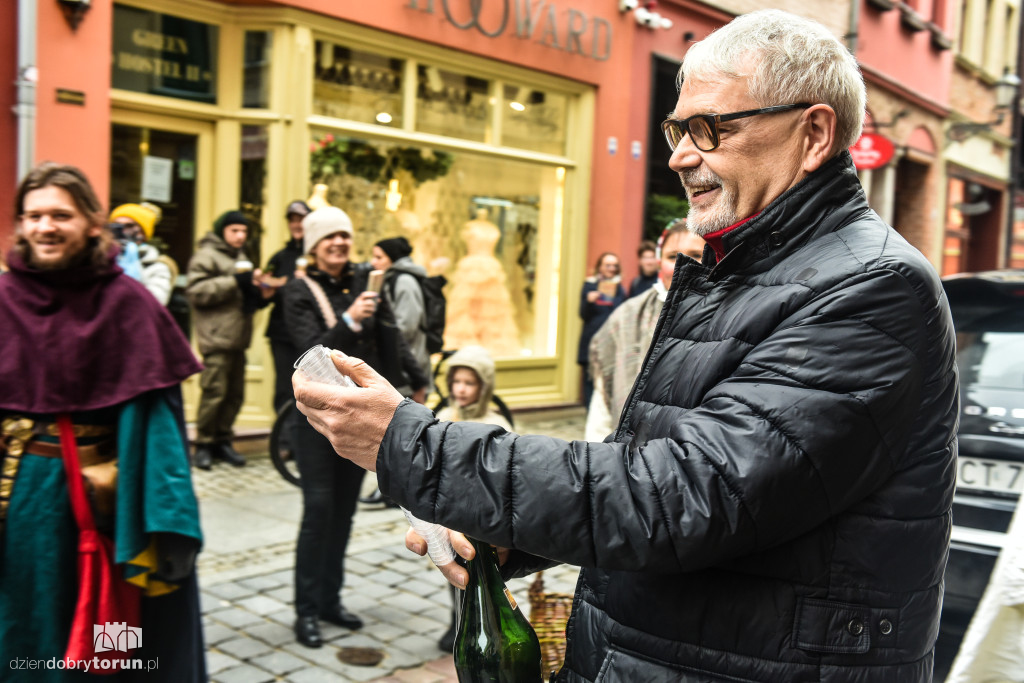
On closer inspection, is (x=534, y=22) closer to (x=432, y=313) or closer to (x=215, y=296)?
(x=432, y=313)

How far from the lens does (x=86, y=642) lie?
289 cm

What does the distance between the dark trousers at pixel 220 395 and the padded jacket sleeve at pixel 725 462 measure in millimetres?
6803

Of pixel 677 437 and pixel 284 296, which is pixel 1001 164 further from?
pixel 677 437

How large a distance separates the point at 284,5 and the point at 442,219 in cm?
287

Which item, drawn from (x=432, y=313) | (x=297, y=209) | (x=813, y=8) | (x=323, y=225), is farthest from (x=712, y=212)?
(x=813, y=8)

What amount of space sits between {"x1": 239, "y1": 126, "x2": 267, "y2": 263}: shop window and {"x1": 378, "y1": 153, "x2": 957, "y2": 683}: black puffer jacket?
760cm

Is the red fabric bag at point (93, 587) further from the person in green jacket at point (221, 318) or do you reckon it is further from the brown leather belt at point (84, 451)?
the person in green jacket at point (221, 318)

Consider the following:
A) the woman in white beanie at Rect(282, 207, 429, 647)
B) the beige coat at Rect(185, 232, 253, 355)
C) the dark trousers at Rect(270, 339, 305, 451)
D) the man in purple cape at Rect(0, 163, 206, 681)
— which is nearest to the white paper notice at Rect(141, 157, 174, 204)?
the beige coat at Rect(185, 232, 253, 355)

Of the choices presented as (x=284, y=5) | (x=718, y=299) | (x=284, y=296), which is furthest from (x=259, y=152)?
(x=718, y=299)

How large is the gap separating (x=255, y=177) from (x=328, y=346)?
14.2 ft

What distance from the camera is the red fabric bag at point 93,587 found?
2.91 meters

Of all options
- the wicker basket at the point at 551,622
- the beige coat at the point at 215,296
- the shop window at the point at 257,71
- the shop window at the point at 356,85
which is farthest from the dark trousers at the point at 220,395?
the wicker basket at the point at 551,622

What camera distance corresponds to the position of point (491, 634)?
180 centimetres

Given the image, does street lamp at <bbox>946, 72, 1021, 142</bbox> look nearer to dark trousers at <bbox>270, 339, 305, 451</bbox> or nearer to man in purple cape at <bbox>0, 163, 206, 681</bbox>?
dark trousers at <bbox>270, 339, 305, 451</bbox>
